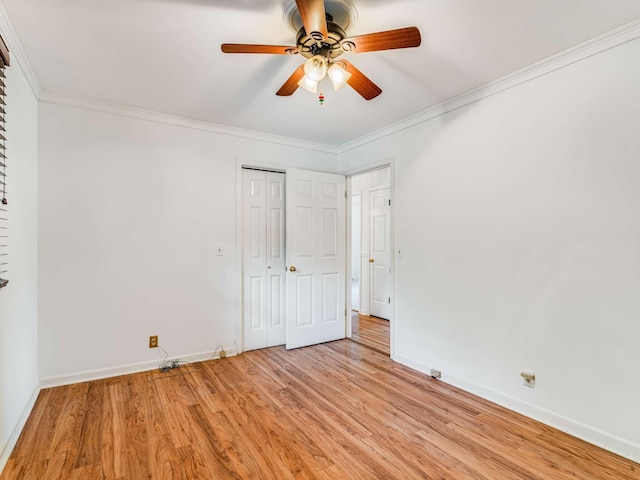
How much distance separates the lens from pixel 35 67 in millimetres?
2367

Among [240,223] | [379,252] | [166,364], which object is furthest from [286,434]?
[379,252]

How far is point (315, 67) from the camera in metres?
1.87

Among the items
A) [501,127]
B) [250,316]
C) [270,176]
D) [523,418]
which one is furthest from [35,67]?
[523,418]

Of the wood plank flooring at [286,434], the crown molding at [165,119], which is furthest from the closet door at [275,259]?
the wood plank flooring at [286,434]

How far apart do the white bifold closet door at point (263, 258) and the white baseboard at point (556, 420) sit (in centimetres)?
197

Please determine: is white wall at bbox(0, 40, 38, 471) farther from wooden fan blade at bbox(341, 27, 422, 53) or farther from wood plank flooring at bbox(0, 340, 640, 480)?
wooden fan blade at bbox(341, 27, 422, 53)

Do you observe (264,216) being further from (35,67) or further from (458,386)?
(458,386)

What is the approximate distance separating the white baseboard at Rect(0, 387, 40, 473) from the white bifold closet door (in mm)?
1819

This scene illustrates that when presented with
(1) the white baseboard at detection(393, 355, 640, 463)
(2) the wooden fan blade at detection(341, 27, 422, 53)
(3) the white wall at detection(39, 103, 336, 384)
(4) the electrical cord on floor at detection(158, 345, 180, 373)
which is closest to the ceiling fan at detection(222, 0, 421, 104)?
(2) the wooden fan blade at detection(341, 27, 422, 53)

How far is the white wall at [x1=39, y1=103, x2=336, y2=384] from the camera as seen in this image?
9.16 feet

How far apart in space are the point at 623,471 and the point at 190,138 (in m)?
4.11

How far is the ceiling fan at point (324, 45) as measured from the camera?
1564 mm

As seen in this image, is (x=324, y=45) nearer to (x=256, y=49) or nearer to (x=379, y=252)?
(x=256, y=49)

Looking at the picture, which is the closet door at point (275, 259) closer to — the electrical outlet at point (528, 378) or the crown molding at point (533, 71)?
the crown molding at point (533, 71)
